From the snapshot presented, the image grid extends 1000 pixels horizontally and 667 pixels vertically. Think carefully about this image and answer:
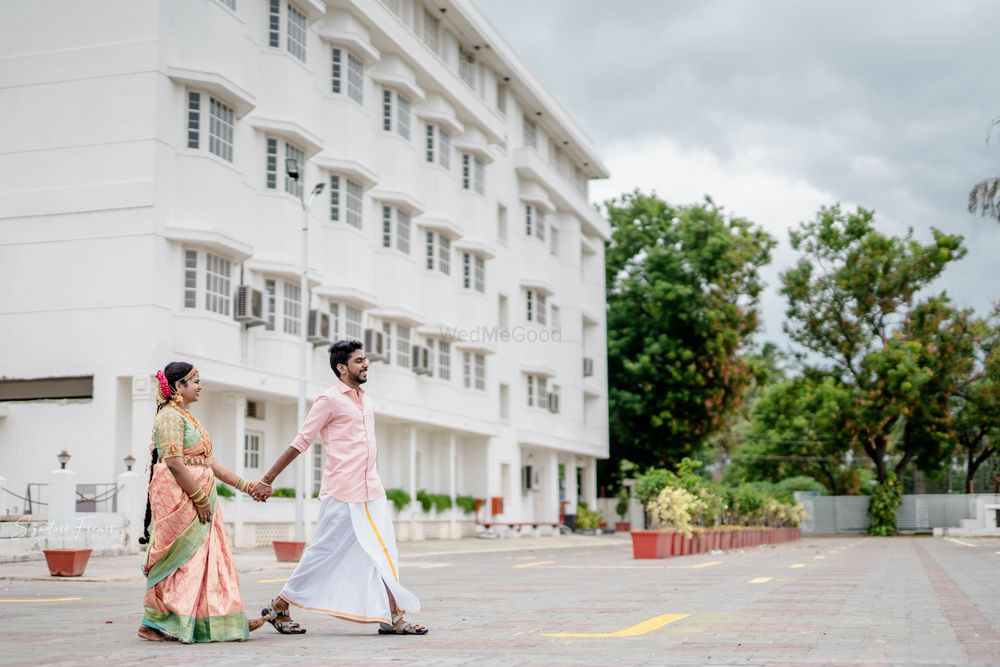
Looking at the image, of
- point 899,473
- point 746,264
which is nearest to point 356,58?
point 746,264

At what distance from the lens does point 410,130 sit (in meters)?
38.0

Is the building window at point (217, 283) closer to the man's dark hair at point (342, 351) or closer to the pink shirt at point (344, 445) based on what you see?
the man's dark hair at point (342, 351)

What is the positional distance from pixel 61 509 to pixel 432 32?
24.5m

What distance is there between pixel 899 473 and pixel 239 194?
4255 centimetres

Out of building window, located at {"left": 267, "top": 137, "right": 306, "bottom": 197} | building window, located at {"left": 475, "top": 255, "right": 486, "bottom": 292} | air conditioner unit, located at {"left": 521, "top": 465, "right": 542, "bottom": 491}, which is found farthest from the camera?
air conditioner unit, located at {"left": 521, "top": 465, "right": 542, "bottom": 491}

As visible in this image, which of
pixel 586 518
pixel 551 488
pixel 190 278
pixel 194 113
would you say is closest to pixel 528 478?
pixel 551 488

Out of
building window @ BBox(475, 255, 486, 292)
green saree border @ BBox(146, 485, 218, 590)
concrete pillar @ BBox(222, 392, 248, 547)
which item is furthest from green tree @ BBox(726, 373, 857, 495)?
green saree border @ BBox(146, 485, 218, 590)

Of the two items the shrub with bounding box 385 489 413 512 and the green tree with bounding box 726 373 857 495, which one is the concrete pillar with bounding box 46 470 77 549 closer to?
the shrub with bounding box 385 489 413 512

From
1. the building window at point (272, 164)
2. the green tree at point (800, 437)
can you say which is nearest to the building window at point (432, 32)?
the building window at point (272, 164)

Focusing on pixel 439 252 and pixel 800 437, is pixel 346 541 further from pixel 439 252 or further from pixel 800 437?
pixel 800 437

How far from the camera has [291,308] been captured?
30.2 meters

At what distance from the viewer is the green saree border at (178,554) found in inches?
317

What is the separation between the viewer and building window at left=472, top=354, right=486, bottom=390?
141 ft

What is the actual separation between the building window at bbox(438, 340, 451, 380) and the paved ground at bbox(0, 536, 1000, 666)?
2235 cm
